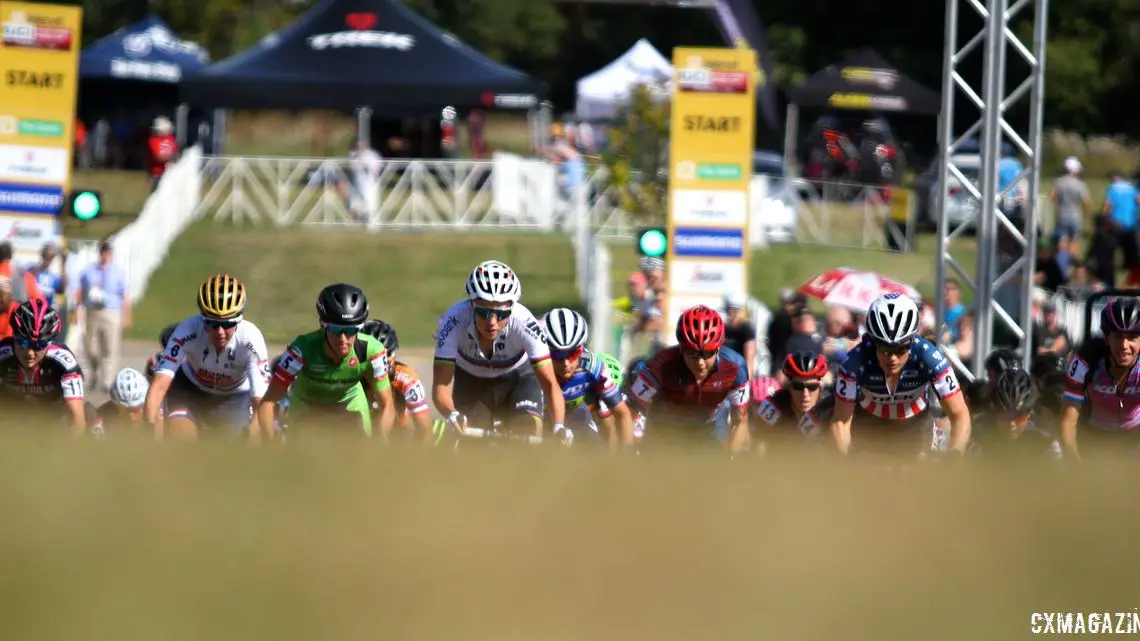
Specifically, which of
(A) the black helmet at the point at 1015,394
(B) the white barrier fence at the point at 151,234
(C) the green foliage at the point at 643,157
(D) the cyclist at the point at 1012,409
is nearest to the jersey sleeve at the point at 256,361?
(D) the cyclist at the point at 1012,409

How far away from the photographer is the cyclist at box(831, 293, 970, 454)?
24.8 ft

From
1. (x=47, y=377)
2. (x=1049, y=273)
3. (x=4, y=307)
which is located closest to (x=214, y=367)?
(x=47, y=377)

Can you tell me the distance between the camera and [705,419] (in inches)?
330

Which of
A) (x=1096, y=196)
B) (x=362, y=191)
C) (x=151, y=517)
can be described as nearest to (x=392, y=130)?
(x=362, y=191)

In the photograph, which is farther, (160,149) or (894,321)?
(160,149)

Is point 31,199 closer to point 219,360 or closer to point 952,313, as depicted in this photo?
point 219,360

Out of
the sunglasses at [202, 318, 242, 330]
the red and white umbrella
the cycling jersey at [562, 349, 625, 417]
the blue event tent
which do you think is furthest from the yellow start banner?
the blue event tent

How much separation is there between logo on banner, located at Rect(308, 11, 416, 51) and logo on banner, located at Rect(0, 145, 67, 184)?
1128 centimetres

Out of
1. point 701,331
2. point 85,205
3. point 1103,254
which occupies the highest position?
point 1103,254

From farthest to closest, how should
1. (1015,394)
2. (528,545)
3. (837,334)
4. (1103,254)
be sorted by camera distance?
(1103,254), (837,334), (1015,394), (528,545)

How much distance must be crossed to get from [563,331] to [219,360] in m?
1.76

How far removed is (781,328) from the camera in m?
13.6

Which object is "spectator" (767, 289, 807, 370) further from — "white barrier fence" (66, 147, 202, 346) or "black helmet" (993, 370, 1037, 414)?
"white barrier fence" (66, 147, 202, 346)

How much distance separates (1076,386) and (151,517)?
19.0 feet
